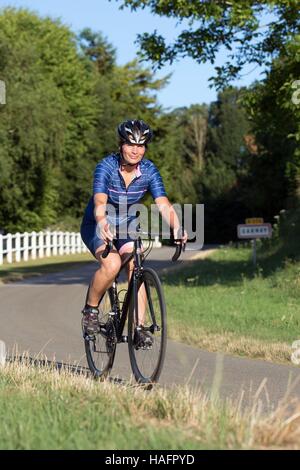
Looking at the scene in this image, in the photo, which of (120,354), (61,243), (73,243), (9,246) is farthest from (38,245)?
(120,354)

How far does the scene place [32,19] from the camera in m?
62.0

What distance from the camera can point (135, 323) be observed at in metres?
7.28

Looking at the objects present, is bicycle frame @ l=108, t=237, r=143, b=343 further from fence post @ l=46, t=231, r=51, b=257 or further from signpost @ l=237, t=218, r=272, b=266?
fence post @ l=46, t=231, r=51, b=257

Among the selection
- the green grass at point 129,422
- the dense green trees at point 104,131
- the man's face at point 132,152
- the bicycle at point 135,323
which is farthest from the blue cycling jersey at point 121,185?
the dense green trees at point 104,131

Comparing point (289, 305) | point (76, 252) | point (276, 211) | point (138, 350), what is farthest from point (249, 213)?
point (138, 350)

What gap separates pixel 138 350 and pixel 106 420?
2532 millimetres

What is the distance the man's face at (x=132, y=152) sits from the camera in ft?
23.9

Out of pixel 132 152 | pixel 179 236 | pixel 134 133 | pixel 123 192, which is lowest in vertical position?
pixel 179 236

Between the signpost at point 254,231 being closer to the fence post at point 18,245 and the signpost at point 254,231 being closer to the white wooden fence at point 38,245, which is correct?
the white wooden fence at point 38,245

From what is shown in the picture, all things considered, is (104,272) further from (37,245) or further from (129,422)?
(37,245)

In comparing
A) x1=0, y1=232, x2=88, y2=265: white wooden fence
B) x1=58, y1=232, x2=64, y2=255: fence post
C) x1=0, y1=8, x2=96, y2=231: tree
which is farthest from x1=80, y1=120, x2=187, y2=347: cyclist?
x1=58, y1=232, x2=64, y2=255: fence post

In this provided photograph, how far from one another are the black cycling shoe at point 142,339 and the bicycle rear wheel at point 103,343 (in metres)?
A: 0.45

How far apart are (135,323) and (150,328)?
152 millimetres

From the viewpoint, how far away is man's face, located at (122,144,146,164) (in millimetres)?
7273
